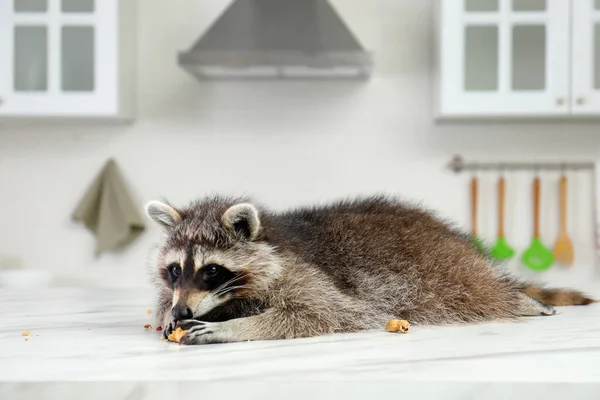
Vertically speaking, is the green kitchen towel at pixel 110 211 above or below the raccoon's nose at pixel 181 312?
above

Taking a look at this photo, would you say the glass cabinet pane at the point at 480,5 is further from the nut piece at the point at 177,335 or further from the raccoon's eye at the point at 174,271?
the nut piece at the point at 177,335

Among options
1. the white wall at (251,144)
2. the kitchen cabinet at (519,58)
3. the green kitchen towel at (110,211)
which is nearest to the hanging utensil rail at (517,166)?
the white wall at (251,144)

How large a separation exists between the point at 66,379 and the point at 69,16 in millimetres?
2535

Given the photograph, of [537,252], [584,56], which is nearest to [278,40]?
[584,56]

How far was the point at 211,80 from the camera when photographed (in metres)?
3.61

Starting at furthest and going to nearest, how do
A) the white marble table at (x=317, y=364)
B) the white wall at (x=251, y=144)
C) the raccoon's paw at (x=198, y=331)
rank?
the white wall at (x=251, y=144) < the raccoon's paw at (x=198, y=331) < the white marble table at (x=317, y=364)

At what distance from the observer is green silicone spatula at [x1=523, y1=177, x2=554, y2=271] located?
345cm

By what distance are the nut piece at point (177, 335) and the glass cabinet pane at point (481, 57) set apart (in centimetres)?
221

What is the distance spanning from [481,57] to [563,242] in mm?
945

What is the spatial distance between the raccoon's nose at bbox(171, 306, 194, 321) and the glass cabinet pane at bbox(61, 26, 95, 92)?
213 centimetres

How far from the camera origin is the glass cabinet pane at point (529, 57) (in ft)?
10.4

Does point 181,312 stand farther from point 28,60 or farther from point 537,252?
point 537,252

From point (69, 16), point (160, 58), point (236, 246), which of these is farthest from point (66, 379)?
point (160, 58)

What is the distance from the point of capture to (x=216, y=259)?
4.53 feet
